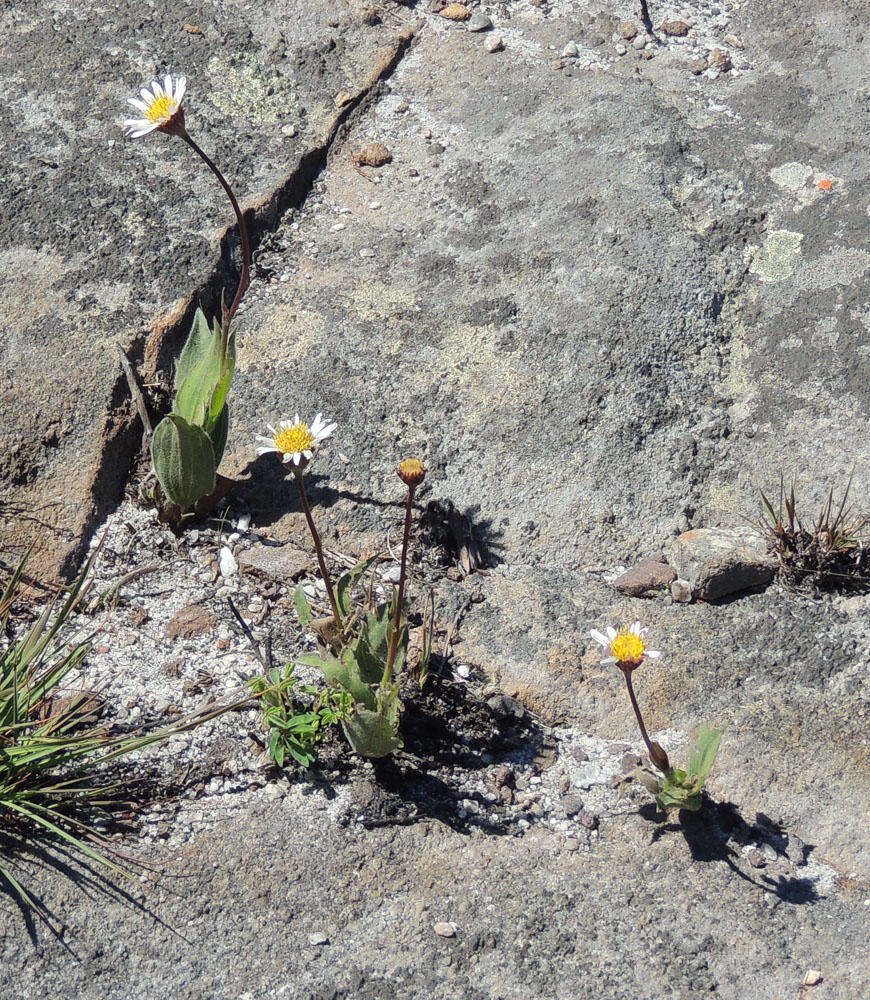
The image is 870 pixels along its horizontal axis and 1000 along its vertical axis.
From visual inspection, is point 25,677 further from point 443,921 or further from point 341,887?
point 443,921

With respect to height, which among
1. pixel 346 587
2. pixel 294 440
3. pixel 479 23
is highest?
pixel 479 23

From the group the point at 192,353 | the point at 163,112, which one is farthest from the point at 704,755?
the point at 163,112

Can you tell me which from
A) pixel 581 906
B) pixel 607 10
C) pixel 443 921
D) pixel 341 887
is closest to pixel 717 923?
pixel 581 906

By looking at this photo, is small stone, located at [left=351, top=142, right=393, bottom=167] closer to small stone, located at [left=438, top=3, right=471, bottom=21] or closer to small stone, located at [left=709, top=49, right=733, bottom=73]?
small stone, located at [left=438, top=3, right=471, bottom=21]

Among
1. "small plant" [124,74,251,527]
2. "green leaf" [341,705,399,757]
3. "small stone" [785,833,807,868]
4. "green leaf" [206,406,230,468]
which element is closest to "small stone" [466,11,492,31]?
"small plant" [124,74,251,527]

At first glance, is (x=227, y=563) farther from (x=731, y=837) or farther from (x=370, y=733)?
(x=731, y=837)

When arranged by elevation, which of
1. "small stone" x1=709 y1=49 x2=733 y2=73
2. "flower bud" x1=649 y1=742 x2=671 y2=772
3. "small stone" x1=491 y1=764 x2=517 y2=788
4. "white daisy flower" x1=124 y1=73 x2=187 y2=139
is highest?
"white daisy flower" x1=124 y1=73 x2=187 y2=139
